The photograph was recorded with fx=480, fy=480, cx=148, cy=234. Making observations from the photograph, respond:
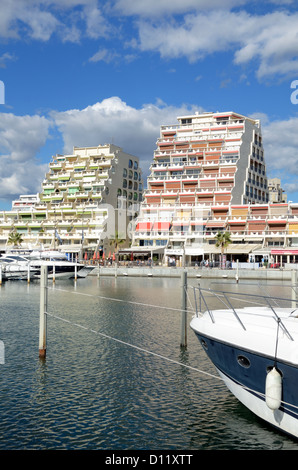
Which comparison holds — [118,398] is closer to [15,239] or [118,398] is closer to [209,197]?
[209,197]

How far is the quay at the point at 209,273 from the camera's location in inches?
2520

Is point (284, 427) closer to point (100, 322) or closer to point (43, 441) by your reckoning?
point (43, 441)

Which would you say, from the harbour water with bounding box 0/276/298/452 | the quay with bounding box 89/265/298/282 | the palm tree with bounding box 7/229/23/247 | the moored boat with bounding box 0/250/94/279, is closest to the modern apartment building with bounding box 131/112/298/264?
the quay with bounding box 89/265/298/282

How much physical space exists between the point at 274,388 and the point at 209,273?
58.5 metres

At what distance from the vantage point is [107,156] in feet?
371

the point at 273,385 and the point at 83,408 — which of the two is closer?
the point at 273,385

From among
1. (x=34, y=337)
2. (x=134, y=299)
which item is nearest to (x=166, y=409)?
(x=34, y=337)

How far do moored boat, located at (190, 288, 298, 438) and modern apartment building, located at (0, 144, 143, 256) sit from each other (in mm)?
82582

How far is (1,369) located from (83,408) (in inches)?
176

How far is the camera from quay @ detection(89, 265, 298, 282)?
6400 cm

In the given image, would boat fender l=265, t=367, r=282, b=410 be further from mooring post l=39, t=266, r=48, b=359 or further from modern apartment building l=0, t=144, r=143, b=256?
modern apartment building l=0, t=144, r=143, b=256

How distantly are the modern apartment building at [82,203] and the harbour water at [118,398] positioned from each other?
2955 inches

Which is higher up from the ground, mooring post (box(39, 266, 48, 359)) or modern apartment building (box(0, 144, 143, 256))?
modern apartment building (box(0, 144, 143, 256))
